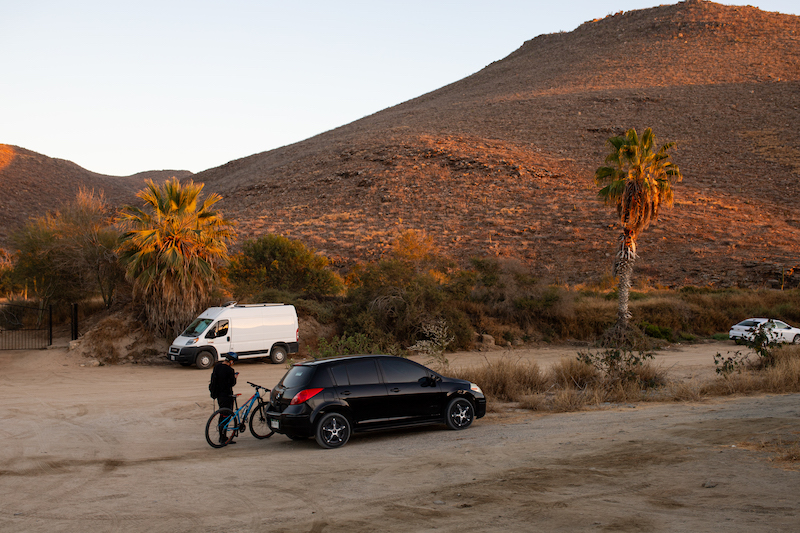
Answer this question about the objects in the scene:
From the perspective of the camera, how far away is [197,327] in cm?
2344

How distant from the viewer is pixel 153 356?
80.9 ft

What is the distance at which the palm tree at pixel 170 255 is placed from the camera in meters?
24.2

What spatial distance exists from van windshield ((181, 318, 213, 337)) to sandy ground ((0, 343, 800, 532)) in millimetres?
8607

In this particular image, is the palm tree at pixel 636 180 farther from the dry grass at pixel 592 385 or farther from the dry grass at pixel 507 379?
the dry grass at pixel 507 379

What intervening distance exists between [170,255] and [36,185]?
67016mm

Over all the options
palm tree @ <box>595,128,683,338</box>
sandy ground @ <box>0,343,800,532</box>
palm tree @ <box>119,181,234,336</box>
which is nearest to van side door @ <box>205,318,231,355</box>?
palm tree @ <box>119,181,234,336</box>

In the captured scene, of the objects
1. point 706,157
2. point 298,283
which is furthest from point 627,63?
point 298,283

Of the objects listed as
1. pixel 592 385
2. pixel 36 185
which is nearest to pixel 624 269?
pixel 592 385

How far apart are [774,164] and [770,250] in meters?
20.5

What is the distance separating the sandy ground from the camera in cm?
671

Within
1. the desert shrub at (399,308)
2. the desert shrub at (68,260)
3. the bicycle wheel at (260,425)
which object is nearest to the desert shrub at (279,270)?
the desert shrub at (399,308)

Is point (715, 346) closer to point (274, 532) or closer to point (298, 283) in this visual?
point (298, 283)

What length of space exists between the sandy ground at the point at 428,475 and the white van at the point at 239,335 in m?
8.26

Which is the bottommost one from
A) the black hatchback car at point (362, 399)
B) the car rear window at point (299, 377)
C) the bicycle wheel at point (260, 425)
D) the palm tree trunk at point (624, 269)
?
the bicycle wheel at point (260, 425)
